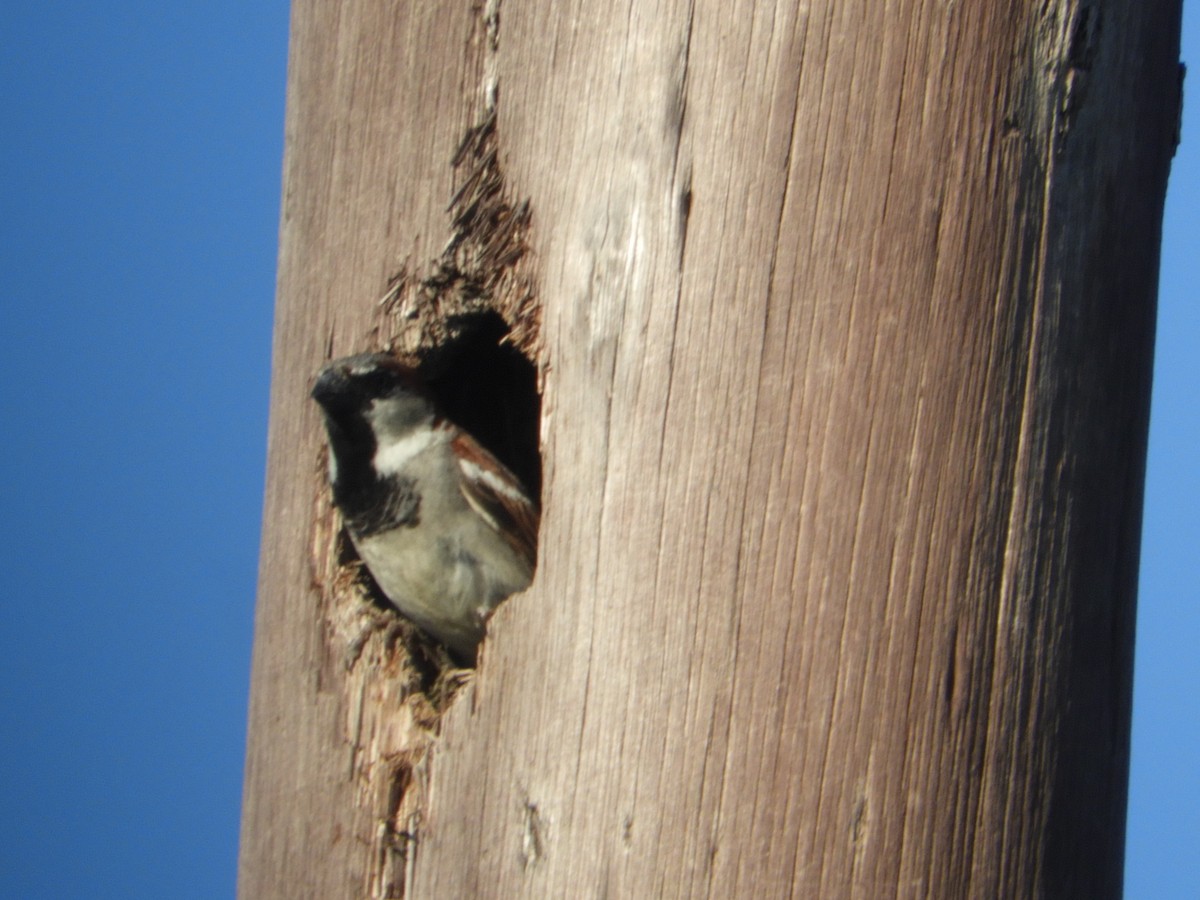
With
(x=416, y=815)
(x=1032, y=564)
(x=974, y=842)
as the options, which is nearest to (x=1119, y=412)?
(x=1032, y=564)

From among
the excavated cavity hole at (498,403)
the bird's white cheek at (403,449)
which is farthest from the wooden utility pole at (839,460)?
the excavated cavity hole at (498,403)

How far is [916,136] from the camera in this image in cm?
124

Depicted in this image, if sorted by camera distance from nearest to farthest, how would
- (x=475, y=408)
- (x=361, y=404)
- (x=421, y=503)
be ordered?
(x=361, y=404) < (x=421, y=503) < (x=475, y=408)

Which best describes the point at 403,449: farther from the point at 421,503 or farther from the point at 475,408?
the point at 475,408

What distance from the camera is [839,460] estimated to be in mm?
1234

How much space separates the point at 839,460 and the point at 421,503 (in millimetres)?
1040

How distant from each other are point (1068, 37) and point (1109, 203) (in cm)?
17

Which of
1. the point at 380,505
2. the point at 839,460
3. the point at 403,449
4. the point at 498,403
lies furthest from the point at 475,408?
the point at 839,460

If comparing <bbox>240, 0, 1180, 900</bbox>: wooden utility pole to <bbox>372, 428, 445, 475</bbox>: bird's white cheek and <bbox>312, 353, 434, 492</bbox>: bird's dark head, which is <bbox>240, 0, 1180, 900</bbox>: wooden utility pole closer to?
<bbox>312, 353, 434, 492</bbox>: bird's dark head

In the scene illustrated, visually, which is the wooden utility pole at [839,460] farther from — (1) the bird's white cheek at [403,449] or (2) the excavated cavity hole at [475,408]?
(1) the bird's white cheek at [403,449]

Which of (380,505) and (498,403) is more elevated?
(498,403)

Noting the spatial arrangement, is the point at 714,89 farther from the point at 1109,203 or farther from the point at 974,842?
the point at 974,842

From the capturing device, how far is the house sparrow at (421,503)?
6.32 ft

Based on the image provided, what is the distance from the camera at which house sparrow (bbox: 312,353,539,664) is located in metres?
1.93
